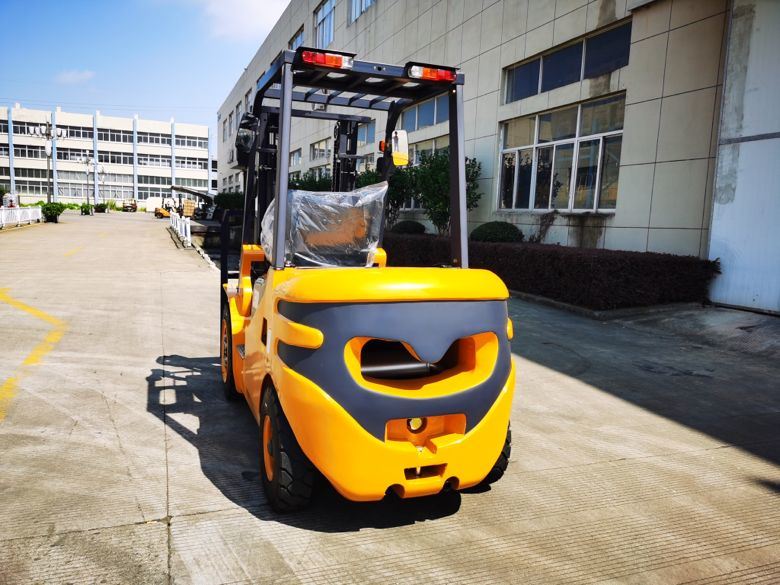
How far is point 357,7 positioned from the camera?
26094 mm

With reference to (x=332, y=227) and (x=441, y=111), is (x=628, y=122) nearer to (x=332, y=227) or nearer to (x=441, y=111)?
(x=441, y=111)

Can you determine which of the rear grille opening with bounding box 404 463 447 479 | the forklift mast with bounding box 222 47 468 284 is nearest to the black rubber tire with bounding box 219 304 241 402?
the forklift mast with bounding box 222 47 468 284

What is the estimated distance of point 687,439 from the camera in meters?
4.58

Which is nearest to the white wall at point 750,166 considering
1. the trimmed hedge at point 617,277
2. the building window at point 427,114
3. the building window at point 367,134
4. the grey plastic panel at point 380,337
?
the trimmed hedge at point 617,277

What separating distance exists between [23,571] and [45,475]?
109 centimetres

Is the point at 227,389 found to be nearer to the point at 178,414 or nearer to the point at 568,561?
the point at 178,414

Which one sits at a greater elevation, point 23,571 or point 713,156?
point 713,156

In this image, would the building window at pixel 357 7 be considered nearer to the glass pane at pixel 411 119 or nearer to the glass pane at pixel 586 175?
the glass pane at pixel 411 119

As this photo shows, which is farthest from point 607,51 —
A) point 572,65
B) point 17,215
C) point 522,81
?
point 17,215

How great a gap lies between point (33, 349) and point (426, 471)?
18.7 ft

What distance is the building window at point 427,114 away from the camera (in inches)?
743

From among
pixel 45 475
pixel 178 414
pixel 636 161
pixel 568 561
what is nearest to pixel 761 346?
pixel 636 161

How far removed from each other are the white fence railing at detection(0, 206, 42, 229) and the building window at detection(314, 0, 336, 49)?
18.0 m

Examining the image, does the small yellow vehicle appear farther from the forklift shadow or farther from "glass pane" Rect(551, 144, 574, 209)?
"glass pane" Rect(551, 144, 574, 209)
